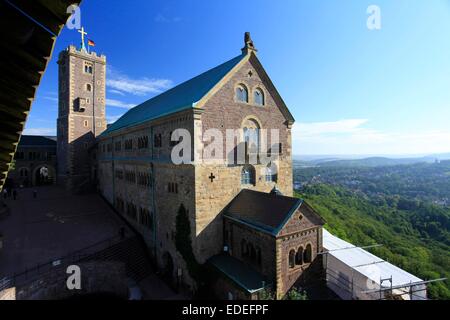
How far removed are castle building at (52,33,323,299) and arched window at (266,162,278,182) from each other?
0.33 ft

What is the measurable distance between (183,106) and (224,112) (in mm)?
3406

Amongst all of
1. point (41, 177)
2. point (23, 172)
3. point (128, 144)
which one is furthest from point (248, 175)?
point (41, 177)

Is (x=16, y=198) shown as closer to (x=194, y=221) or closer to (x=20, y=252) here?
(x=20, y=252)

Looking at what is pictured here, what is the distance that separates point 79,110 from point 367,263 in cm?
4581

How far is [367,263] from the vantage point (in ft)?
60.7

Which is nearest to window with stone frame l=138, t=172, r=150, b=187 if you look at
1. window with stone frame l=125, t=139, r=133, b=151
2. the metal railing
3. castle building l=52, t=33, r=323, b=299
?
castle building l=52, t=33, r=323, b=299

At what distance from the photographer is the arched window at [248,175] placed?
21.6 m

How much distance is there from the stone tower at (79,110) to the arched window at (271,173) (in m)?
33.9

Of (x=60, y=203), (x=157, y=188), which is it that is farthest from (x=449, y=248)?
(x=60, y=203)

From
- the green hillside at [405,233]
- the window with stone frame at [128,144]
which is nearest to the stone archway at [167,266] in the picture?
the window with stone frame at [128,144]

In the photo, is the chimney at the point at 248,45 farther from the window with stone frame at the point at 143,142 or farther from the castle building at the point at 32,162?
the castle building at the point at 32,162

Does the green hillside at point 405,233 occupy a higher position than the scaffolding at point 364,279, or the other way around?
the scaffolding at point 364,279

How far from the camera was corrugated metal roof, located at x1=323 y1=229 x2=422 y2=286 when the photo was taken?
55.7 ft

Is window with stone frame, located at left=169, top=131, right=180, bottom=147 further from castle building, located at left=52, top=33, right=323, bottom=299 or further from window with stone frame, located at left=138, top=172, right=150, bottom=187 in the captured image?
window with stone frame, located at left=138, top=172, right=150, bottom=187
